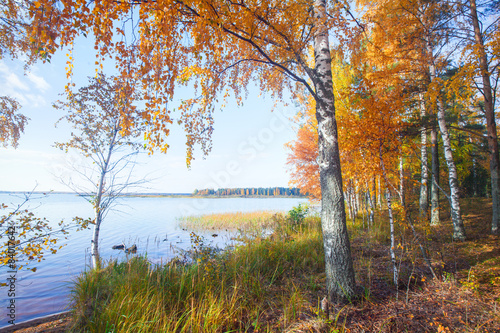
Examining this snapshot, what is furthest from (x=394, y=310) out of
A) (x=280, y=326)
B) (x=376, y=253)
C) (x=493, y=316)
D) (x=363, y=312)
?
(x=376, y=253)

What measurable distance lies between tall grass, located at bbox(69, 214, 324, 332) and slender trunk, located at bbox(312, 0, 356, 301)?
2.04 ft

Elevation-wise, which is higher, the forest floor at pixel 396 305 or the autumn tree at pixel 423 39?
the autumn tree at pixel 423 39

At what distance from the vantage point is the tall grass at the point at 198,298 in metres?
2.50

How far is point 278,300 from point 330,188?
1.90 m

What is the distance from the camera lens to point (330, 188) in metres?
3.17

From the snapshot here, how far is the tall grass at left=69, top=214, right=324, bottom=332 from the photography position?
250cm

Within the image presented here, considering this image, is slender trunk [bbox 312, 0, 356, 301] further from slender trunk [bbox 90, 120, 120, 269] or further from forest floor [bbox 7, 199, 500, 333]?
slender trunk [bbox 90, 120, 120, 269]

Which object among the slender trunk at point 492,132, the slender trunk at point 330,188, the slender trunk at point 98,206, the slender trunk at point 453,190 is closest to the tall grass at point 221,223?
the slender trunk at point 98,206

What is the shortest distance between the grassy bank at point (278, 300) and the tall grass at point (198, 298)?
0.5 inches

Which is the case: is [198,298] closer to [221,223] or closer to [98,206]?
[98,206]

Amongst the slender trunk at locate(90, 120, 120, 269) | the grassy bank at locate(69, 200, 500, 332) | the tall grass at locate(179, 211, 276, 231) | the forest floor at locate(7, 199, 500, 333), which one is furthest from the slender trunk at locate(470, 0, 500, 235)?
the slender trunk at locate(90, 120, 120, 269)

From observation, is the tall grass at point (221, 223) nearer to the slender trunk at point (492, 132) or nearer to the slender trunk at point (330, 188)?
the slender trunk at point (492, 132)

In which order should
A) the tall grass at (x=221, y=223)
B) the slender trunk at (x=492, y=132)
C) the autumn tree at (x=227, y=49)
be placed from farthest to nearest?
1. the tall grass at (x=221, y=223)
2. the slender trunk at (x=492, y=132)
3. the autumn tree at (x=227, y=49)

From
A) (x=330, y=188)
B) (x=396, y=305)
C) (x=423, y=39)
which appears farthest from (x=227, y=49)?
(x=423, y=39)
